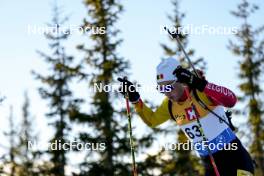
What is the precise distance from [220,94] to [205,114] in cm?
68

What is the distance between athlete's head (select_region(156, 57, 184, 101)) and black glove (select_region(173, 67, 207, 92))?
0.47 m

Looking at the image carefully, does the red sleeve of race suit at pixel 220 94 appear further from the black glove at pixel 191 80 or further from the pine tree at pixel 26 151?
the pine tree at pixel 26 151

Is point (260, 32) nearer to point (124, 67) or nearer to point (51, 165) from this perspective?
point (124, 67)

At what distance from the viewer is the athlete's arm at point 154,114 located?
7730 millimetres

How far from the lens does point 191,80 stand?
6602mm

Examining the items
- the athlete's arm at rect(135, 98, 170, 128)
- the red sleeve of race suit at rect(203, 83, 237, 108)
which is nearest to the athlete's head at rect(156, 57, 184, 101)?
the athlete's arm at rect(135, 98, 170, 128)

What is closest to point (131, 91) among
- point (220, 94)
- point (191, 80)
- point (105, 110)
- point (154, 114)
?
point (154, 114)

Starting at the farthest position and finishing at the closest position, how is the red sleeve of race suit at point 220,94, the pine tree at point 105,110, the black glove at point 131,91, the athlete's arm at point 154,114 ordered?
the pine tree at point 105,110, the black glove at point 131,91, the athlete's arm at point 154,114, the red sleeve of race suit at point 220,94

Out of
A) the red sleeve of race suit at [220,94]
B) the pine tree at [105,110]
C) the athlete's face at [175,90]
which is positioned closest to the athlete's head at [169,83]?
the athlete's face at [175,90]

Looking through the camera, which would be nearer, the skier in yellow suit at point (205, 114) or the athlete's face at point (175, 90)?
the skier in yellow suit at point (205, 114)

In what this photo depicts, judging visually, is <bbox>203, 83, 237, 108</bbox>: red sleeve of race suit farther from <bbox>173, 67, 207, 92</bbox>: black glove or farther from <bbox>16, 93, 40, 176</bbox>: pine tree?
<bbox>16, 93, 40, 176</bbox>: pine tree

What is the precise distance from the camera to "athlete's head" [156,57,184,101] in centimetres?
721

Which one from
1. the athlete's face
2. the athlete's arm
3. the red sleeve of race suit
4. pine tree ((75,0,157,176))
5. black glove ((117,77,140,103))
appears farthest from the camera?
pine tree ((75,0,157,176))

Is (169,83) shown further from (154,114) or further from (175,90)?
(154,114)
